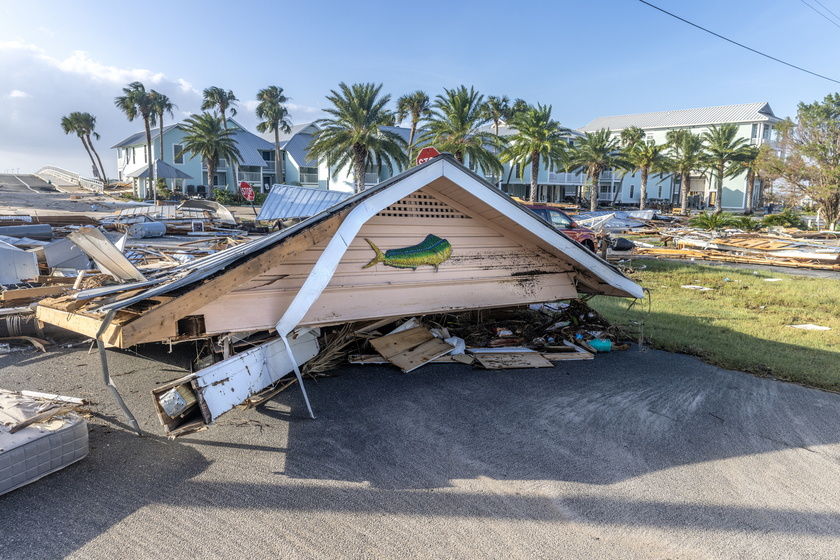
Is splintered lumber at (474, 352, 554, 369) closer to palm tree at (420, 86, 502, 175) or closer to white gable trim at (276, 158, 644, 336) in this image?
white gable trim at (276, 158, 644, 336)

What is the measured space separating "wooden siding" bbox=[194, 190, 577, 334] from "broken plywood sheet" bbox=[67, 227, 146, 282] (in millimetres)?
923

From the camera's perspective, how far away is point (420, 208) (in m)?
6.88

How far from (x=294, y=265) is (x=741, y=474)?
491 centimetres

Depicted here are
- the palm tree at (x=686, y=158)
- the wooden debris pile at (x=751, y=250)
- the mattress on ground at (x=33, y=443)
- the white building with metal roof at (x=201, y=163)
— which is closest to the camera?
the mattress on ground at (x=33, y=443)

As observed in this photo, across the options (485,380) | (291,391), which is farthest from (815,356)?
(291,391)

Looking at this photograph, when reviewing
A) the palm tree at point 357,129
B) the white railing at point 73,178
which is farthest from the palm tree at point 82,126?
the palm tree at point 357,129

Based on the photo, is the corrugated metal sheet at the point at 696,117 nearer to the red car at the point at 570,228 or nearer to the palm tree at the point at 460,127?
the palm tree at the point at 460,127

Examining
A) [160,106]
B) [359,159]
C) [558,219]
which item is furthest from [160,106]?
[558,219]

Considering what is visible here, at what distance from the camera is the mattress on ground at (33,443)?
3.76m

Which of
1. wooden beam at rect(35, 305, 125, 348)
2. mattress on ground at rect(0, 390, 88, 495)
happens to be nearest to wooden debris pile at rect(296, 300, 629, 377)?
wooden beam at rect(35, 305, 125, 348)

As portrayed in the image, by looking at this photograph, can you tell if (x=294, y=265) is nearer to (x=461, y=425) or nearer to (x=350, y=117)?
(x=461, y=425)

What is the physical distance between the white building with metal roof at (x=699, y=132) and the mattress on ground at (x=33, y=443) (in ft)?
235

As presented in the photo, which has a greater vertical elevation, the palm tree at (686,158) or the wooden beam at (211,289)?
the palm tree at (686,158)

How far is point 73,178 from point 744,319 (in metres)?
79.5
